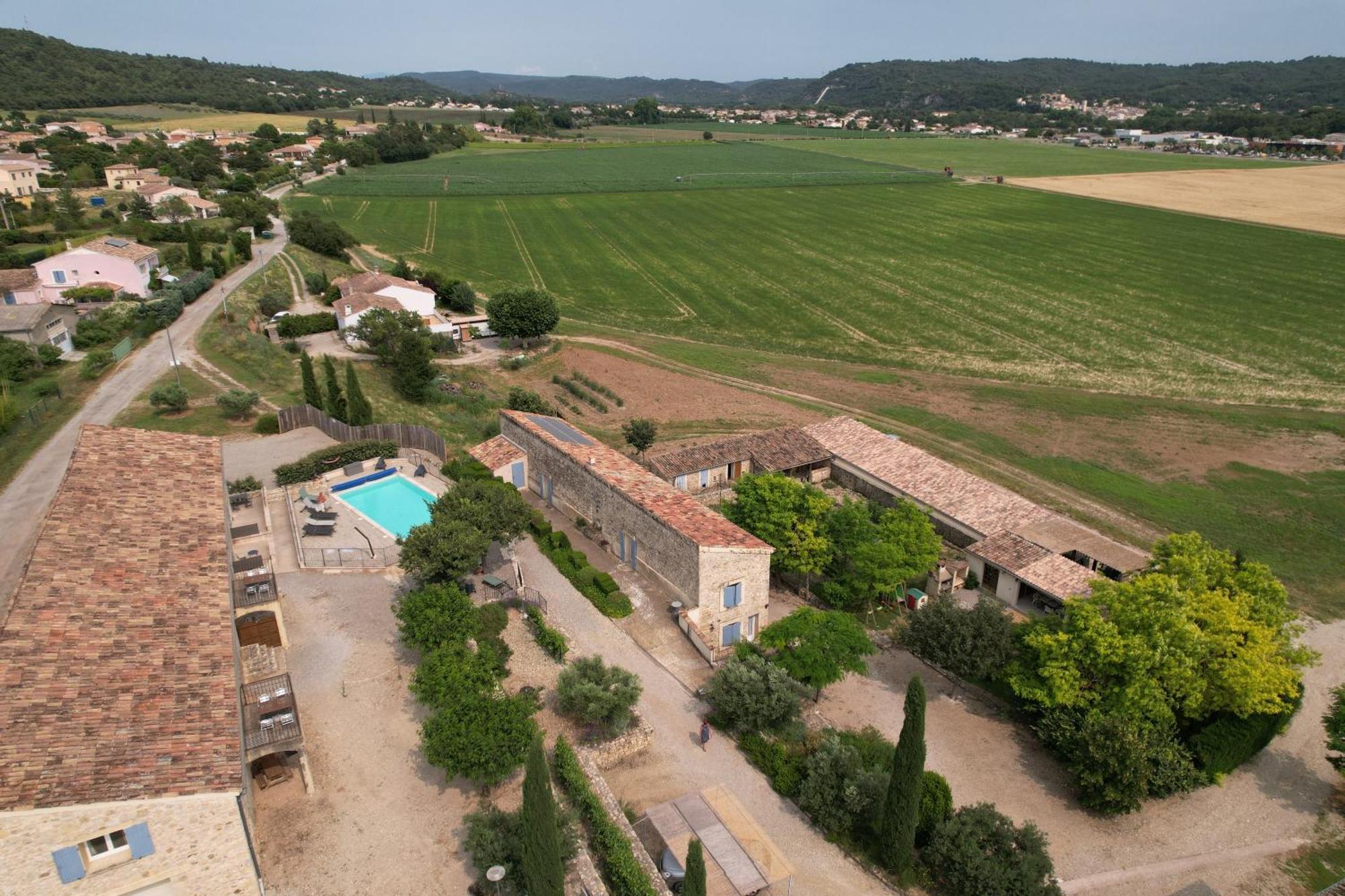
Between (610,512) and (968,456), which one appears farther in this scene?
(968,456)

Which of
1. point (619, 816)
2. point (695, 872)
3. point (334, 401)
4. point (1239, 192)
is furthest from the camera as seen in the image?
point (1239, 192)

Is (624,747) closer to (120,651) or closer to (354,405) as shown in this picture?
(120,651)

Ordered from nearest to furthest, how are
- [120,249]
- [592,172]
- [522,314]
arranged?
1. [522,314]
2. [120,249]
3. [592,172]

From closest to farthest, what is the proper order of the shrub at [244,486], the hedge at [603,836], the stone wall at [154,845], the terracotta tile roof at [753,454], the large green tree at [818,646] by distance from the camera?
the stone wall at [154,845]
the hedge at [603,836]
the large green tree at [818,646]
the shrub at [244,486]
the terracotta tile roof at [753,454]

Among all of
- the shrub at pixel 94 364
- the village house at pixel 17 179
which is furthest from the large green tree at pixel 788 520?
the village house at pixel 17 179

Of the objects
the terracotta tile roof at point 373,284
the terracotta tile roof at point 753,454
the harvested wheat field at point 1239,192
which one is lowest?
the terracotta tile roof at point 753,454

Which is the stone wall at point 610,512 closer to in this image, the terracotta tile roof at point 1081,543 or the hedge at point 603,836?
the hedge at point 603,836

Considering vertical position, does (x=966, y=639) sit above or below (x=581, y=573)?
above

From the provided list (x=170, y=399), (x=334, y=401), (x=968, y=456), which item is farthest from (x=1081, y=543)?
(x=170, y=399)

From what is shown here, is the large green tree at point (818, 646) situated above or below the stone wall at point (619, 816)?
above
